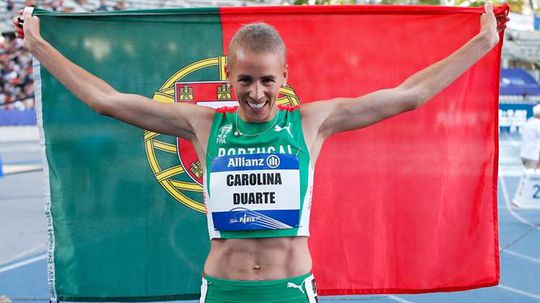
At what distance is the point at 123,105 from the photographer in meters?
2.91

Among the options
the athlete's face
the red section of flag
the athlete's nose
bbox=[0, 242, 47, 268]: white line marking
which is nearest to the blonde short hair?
the athlete's face

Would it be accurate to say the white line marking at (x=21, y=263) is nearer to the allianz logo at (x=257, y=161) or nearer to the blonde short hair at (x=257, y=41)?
the allianz logo at (x=257, y=161)

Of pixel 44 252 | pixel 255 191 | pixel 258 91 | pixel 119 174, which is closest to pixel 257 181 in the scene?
pixel 255 191

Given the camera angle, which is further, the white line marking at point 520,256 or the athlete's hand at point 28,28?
the white line marking at point 520,256

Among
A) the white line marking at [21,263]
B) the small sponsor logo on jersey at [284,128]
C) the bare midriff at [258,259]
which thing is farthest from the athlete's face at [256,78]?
the white line marking at [21,263]

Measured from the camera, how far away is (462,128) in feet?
14.8

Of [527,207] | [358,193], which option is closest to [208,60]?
[358,193]

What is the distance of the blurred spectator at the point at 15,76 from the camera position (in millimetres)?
28469

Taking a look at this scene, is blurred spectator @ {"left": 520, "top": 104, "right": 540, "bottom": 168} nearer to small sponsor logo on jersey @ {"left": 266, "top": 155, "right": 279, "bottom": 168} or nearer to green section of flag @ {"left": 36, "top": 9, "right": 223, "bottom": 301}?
green section of flag @ {"left": 36, "top": 9, "right": 223, "bottom": 301}

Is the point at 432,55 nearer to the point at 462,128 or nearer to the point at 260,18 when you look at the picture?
the point at 462,128

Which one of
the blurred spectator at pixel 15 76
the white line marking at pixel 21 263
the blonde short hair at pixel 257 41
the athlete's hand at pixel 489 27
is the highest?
the blurred spectator at pixel 15 76

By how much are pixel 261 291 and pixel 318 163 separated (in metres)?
1.84

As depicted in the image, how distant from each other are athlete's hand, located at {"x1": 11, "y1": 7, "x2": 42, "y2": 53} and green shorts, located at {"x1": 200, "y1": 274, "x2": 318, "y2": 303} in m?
1.30

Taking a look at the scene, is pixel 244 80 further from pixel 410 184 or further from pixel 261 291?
pixel 410 184
